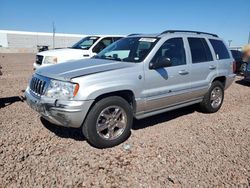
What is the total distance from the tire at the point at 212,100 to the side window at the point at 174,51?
131cm

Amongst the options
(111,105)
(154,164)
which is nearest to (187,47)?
(111,105)

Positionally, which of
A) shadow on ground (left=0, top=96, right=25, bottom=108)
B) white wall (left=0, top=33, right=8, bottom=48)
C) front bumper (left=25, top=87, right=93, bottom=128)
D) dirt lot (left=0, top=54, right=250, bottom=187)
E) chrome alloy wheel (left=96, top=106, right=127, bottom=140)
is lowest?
white wall (left=0, top=33, right=8, bottom=48)

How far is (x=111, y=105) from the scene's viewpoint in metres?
3.67

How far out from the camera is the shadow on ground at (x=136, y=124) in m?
4.23

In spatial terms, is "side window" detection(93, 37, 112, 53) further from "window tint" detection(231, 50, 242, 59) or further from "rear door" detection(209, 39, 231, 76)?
"window tint" detection(231, 50, 242, 59)

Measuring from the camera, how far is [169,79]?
171 inches

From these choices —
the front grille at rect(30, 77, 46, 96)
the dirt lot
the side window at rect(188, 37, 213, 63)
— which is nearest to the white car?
the dirt lot

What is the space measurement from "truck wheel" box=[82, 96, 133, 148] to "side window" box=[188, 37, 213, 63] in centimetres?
204

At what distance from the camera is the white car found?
313 inches

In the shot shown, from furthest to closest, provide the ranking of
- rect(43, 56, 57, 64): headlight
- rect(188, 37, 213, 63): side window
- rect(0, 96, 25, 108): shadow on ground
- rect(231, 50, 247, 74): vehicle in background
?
rect(231, 50, 247, 74): vehicle in background < rect(43, 56, 57, 64): headlight < rect(0, 96, 25, 108): shadow on ground < rect(188, 37, 213, 63): side window

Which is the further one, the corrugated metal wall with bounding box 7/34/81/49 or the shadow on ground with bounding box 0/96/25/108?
the corrugated metal wall with bounding box 7/34/81/49

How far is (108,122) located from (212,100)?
312 cm

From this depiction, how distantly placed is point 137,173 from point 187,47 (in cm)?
287

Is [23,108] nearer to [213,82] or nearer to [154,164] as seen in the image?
[154,164]
